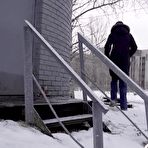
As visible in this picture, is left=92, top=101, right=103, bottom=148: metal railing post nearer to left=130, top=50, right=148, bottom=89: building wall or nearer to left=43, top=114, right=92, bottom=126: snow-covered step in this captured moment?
left=43, top=114, right=92, bottom=126: snow-covered step

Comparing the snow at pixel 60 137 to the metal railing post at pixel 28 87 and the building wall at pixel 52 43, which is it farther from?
the building wall at pixel 52 43

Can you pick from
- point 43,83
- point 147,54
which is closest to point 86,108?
point 43,83

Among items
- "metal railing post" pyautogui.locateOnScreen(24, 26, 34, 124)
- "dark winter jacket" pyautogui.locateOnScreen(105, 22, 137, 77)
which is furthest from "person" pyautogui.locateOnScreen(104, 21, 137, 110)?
"metal railing post" pyautogui.locateOnScreen(24, 26, 34, 124)

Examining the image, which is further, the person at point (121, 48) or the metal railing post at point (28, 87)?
the person at point (121, 48)

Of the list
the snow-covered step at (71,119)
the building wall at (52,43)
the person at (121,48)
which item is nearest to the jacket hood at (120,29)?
the person at (121,48)

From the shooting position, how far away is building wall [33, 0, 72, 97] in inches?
241

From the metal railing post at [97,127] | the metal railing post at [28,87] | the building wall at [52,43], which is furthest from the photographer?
the building wall at [52,43]

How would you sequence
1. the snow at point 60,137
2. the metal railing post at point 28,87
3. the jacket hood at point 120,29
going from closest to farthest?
the snow at point 60,137
the metal railing post at point 28,87
the jacket hood at point 120,29

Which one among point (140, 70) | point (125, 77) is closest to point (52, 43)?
point (125, 77)

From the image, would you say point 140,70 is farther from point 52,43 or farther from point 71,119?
point 71,119

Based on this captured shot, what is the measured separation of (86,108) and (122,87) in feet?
5.65

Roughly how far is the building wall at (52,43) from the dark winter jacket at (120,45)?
86cm

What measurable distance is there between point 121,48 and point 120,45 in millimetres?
61

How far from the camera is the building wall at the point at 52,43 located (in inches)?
241
